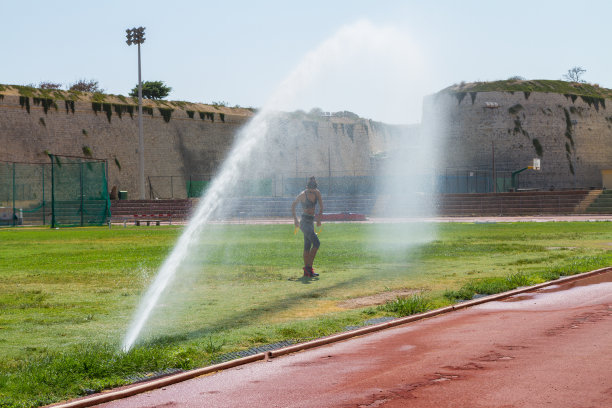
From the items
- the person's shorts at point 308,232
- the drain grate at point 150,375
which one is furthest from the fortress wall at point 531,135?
the drain grate at point 150,375

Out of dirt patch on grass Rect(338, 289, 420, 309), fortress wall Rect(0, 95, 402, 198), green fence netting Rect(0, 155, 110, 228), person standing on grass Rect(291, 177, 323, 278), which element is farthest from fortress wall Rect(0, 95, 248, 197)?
dirt patch on grass Rect(338, 289, 420, 309)

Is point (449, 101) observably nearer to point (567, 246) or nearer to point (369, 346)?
point (567, 246)

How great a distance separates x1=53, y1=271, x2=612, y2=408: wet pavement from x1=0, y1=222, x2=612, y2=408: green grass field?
677 mm

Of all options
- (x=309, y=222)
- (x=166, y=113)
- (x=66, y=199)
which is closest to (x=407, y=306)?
(x=309, y=222)

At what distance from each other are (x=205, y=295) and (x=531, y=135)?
7397cm

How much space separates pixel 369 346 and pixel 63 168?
4619cm

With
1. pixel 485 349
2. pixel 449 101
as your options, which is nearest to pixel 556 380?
pixel 485 349

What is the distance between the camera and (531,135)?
79.8 meters

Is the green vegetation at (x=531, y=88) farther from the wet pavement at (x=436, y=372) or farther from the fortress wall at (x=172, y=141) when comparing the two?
the wet pavement at (x=436, y=372)

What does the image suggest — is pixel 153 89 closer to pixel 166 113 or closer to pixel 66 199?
pixel 166 113

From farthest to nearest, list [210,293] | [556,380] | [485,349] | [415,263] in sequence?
[415,263], [210,293], [485,349], [556,380]

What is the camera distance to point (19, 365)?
249 inches

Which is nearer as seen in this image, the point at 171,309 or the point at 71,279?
the point at 171,309

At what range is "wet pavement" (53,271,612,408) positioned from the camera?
506 centimetres
